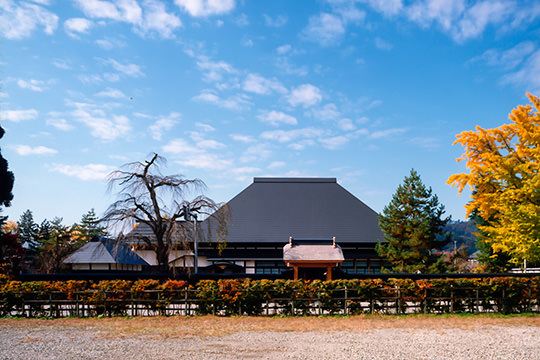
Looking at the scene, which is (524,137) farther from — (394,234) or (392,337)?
(392,337)

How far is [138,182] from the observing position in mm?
18984

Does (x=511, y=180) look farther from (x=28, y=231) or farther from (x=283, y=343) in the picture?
(x=28, y=231)

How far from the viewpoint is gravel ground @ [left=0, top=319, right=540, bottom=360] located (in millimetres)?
8078

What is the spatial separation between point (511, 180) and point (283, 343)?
1332 centimetres

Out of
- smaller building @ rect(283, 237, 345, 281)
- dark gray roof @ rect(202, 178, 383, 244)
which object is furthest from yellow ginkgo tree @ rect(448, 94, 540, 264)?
dark gray roof @ rect(202, 178, 383, 244)

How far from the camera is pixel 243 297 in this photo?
1370cm

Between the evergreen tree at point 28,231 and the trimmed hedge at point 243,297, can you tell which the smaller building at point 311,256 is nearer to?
the trimmed hedge at point 243,297

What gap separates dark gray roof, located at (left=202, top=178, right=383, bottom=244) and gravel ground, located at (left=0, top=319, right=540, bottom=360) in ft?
64.4

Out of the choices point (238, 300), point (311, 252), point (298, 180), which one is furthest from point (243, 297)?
point (298, 180)

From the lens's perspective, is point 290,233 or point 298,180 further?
point 298,180

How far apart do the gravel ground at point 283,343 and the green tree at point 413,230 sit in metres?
13.4

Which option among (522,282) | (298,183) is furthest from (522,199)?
(298,183)

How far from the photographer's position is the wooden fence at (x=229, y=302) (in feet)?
45.1

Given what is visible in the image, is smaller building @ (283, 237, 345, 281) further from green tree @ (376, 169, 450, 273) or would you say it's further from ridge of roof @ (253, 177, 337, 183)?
Answer: ridge of roof @ (253, 177, 337, 183)
